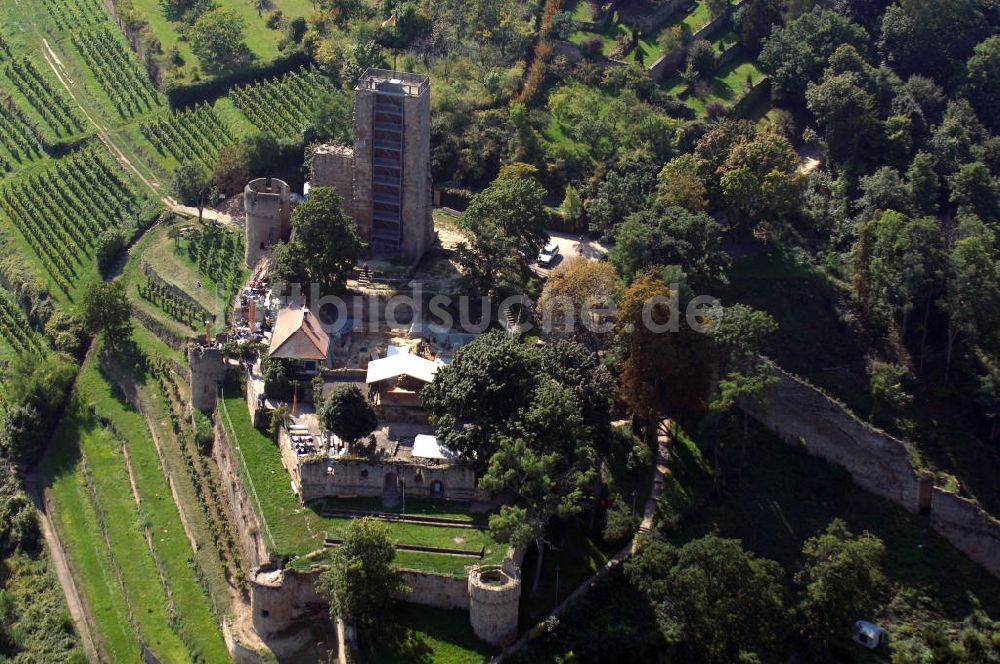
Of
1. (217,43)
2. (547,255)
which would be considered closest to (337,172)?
(547,255)

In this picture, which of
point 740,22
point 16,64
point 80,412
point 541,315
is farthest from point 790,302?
point 16,64

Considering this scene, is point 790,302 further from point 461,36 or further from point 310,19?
point 310,19

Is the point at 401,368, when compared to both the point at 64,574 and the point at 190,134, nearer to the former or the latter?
the point at 64,574

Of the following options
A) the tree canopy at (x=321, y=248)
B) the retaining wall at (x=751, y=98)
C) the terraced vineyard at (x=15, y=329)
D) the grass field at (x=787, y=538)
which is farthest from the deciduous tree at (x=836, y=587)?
the terraced vineyard at (x=15, y=329)

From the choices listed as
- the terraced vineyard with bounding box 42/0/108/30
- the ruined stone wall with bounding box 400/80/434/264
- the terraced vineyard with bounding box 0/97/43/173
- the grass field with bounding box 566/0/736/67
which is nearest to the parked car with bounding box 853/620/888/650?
the ruined stone wall with bounding box 400/80/434/264

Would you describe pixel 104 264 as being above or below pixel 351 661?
above

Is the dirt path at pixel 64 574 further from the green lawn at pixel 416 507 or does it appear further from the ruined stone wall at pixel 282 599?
the green lawn at pixel 416 507

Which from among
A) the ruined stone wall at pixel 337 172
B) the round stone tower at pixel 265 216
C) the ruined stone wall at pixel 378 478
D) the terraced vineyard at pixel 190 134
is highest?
the terraced vineyard at pixel 190 134
